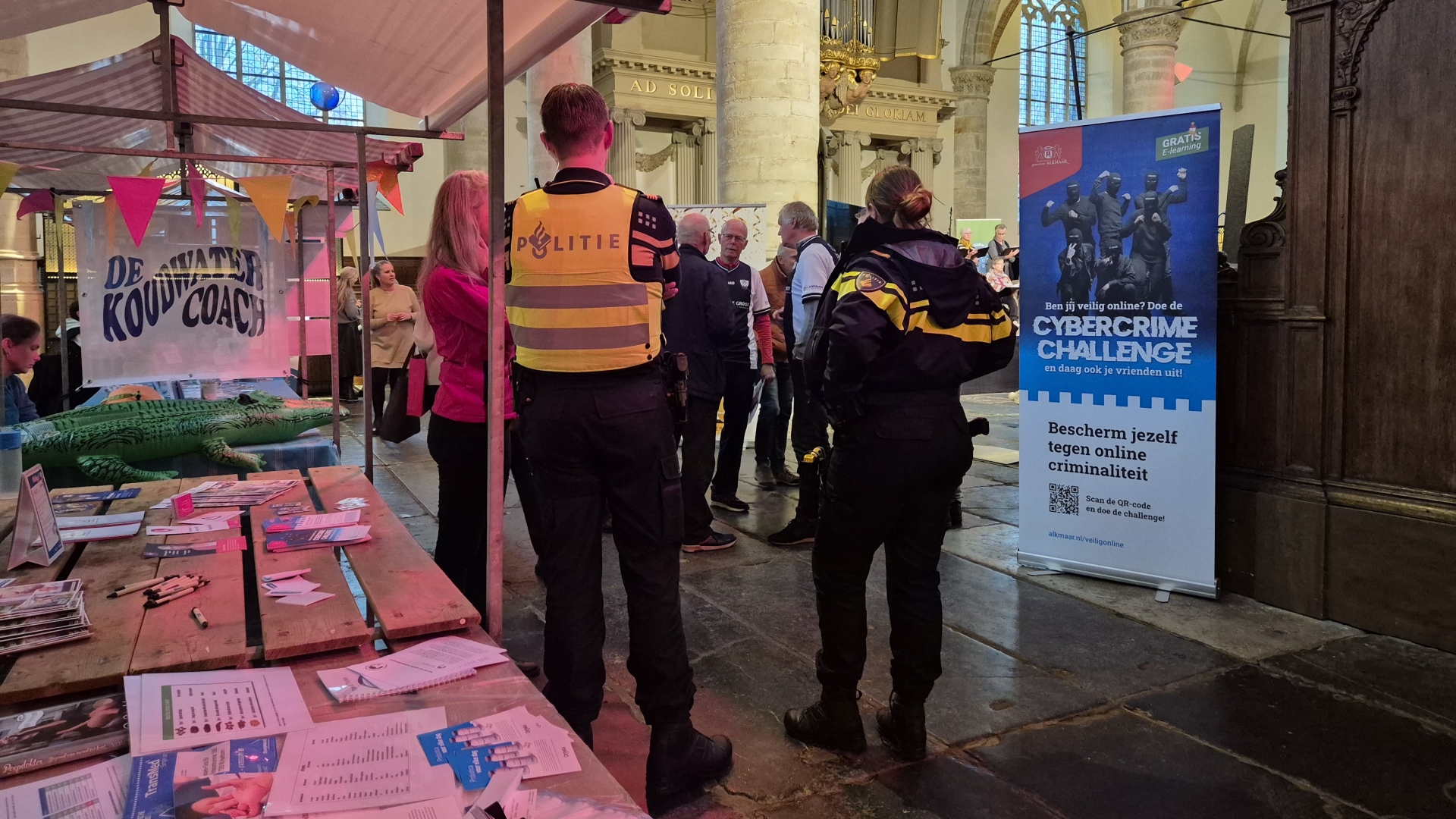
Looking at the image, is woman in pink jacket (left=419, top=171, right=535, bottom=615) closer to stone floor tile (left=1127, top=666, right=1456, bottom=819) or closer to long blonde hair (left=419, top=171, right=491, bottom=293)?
long blonde hair (left=419, top=171, right=491, bottom=293)

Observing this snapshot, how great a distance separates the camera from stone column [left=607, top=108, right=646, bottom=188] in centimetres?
1747

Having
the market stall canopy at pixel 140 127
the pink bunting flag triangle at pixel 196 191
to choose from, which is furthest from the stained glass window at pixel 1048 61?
the pink bunting flag triangle at pixel 196 191

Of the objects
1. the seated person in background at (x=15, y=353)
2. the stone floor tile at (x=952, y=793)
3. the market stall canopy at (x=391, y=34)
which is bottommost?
the stone floor tile at (x=952, y=793)

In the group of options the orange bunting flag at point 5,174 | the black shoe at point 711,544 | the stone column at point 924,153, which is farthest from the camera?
the stone column at point 924,153

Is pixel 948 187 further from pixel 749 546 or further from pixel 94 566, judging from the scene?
pixel 94 566

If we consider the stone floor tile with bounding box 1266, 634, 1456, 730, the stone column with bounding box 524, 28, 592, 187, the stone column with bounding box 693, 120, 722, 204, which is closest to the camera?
the stone floor tile with bounding box 1266, 634, 1456, 730

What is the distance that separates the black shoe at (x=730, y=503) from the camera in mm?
6128

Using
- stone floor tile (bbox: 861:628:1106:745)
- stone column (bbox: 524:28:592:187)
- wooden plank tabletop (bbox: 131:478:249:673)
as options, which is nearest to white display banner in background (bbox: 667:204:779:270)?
stone column (bbox: 524:28:592:187)

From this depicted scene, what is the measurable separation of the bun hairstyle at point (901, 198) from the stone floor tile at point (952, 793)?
1.55m

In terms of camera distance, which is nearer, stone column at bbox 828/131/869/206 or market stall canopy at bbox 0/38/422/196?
market stall canopy at bbox 0/38/422/196

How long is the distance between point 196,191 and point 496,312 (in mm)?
4114

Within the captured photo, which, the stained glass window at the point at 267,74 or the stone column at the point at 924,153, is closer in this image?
the stained glass window at the point at 267,74

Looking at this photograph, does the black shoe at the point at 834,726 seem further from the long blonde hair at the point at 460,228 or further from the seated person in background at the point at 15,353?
the seated person in background at the point at 15,353

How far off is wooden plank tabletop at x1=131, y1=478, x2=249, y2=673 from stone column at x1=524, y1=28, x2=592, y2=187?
6261mm
